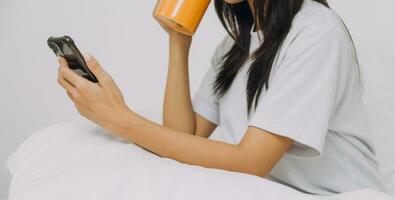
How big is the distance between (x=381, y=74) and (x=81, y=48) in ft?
2.70

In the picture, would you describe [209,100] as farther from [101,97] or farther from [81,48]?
[81,48]

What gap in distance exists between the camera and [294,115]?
31.7 inches

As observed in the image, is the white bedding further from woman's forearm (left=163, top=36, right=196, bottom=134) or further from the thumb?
woman's forearm (left=163, top=36, right=196, bottom=134)

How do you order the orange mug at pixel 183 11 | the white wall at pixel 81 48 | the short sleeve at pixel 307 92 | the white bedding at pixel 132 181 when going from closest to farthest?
1. the white bedding at pixel 132 181
2. the short sleeve at pixel 307 92
3. the orange mug at pixel 183 11
4. the white wall at pixel 81 48

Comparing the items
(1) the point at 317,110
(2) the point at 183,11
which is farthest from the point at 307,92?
(2) the point at 183,11

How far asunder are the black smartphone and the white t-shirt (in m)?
0.27

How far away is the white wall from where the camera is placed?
1.56 meters

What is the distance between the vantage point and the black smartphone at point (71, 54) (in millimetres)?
850

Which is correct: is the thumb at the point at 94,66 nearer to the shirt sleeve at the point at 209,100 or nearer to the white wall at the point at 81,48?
the shirt sleeve at the point at 209,100

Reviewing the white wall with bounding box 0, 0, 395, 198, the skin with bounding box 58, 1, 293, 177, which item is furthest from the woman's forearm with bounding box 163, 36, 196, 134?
the white wall with bounding box 0, 0, 395, 198

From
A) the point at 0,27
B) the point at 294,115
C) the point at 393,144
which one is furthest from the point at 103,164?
the point at 0,27

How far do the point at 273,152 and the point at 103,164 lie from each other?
0.25 m

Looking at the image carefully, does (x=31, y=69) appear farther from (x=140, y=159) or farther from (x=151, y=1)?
(x=140, y=159)

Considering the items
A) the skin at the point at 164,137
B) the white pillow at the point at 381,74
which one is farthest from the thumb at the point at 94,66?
the white pillow at the point at 381,74
